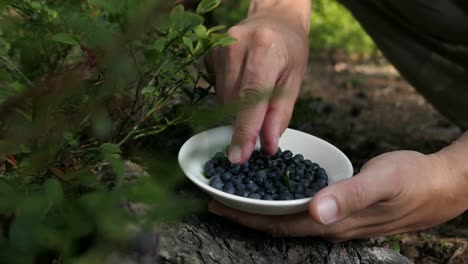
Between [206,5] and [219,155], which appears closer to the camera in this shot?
[206,5]

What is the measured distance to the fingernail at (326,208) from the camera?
107cm

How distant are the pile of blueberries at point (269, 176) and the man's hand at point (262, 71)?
1.7 inches

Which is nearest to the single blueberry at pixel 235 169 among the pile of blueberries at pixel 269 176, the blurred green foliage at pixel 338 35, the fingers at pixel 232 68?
the pile of blueberries at pixel 269 176

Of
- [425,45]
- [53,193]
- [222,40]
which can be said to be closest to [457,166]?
[222,40]

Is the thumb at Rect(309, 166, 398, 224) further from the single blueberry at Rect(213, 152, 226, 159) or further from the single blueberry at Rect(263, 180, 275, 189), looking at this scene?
the single blueberry at Rect(213, 152, 226, 159)

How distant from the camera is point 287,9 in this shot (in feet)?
6.06

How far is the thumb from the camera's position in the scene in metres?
1.07

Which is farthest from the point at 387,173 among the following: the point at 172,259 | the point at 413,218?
the point at 172,259

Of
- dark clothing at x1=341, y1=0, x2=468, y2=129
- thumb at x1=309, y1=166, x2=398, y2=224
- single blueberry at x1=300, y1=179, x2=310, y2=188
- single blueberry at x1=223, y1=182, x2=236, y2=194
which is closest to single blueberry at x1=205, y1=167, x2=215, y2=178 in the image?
single blueberry at x1=223, y1=182, x2=236, y2=194

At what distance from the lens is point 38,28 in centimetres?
140

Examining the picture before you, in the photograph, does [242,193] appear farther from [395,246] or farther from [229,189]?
[395,246]

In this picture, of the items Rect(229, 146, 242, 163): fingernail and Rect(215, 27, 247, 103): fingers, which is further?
Answer: Rect(215, 27, 247, 103): fingers

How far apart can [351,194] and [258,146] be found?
46 cm

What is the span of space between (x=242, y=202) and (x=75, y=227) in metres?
A: 0.58
